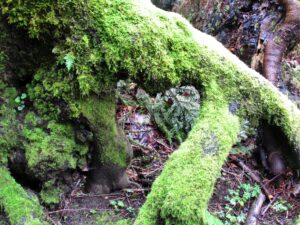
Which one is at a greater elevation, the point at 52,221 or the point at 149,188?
the point at 149,188

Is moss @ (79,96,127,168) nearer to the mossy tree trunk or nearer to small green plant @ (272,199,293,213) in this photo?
the mossy tree trunk

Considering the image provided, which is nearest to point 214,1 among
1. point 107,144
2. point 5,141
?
point 107,144

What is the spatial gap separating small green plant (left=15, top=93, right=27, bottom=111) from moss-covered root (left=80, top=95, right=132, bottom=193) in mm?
629

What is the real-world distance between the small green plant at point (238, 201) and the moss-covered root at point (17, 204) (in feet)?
6.59

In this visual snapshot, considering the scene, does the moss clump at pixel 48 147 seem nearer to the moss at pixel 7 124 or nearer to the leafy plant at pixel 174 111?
the moss at pixel 7 124

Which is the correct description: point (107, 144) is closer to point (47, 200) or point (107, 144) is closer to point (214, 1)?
point (47, 200)

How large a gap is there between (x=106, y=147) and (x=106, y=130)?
0.63 feet

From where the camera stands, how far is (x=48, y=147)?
345cm

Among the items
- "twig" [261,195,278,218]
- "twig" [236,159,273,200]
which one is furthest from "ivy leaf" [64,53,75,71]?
"twig" [236,159,273,200]

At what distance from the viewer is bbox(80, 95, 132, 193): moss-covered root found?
354cm

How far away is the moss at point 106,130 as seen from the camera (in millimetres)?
3514

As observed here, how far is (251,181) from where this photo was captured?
15.8 ft

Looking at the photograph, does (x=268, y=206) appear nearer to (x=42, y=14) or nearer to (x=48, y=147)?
(x=48, y=147)

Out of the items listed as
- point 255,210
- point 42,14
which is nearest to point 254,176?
point 255,210
